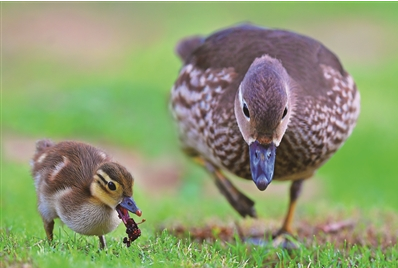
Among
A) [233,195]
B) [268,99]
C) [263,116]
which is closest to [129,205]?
[263,116]

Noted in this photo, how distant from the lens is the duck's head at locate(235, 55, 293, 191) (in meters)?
5.13

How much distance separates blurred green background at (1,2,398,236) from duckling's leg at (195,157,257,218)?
1.98 feet

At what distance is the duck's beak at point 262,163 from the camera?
5.11m

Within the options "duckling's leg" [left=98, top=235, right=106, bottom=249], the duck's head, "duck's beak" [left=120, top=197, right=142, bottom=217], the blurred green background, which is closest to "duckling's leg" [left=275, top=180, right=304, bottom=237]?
the blurred green background

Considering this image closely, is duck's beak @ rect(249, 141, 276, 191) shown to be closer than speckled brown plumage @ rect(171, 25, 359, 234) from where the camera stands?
Yes

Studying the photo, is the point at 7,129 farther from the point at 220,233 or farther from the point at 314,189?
the point at 220,233

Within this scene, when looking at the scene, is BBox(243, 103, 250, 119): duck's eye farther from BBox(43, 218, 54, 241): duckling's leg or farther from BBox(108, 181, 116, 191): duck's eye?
BBox(43, 218, 54, 241): duckling's leg

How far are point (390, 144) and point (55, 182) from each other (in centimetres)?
895

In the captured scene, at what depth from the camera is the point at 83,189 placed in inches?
192

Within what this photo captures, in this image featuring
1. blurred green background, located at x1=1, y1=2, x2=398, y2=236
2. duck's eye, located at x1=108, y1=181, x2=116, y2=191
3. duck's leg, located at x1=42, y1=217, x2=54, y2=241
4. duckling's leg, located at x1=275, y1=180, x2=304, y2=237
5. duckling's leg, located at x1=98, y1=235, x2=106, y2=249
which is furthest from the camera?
blurred green background, located at x1=1, y1=2, x2=398, y2=236

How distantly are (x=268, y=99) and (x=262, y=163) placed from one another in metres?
0.46

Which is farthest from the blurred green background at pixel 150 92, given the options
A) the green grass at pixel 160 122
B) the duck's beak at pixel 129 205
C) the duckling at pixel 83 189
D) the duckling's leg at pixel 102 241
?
the duck's beak at pixel 129 205

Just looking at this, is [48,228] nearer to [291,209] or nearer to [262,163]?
[262,163]

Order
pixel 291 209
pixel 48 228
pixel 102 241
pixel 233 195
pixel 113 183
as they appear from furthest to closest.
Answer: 1. pixel 233 195
2. pixel 291 209
3. pixel 48 228
4. pixel 102 241
5. pixel 113 183
